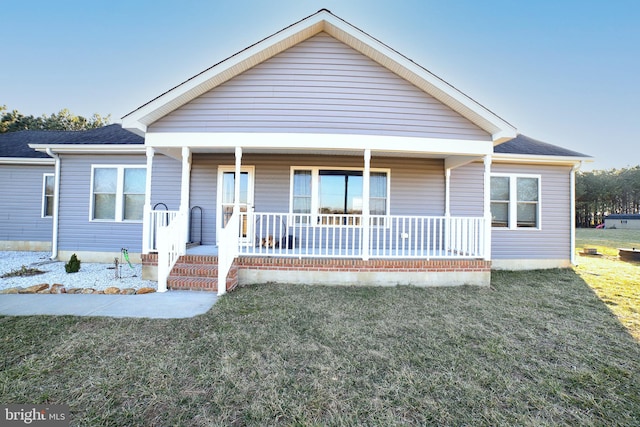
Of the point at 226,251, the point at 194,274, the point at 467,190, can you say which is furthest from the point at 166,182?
the point at 467,190

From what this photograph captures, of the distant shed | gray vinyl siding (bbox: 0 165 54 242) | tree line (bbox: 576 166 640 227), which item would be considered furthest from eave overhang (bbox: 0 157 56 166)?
tree line (bbox: 576 166 640 227)

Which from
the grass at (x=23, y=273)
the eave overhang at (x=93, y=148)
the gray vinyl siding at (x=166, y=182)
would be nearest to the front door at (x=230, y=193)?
the gray vinyl siding at (x=166, y=182)

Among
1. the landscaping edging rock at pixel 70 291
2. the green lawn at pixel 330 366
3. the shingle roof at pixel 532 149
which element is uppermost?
the shingle roof at pixel 532 149

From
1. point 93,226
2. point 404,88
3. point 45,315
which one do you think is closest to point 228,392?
point 45,315

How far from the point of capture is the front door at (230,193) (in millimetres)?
7391

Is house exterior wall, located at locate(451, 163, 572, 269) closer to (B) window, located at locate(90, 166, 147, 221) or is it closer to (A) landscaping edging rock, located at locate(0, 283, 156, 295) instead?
(A) landscaping edging rock, located at locate(0, 283, 156, 295)

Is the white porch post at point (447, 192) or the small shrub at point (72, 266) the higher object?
the white porch post at point (447, 192)

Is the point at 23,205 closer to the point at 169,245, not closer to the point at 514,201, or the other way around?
the point at 169,245

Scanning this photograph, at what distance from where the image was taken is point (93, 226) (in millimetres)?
7938

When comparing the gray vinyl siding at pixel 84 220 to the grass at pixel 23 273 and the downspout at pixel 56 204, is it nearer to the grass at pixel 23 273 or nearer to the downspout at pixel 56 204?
the downspout at pixel 56 204

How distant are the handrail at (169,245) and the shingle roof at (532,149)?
894 centimetres

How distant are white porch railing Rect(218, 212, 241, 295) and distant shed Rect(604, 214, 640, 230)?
4283 centimetres

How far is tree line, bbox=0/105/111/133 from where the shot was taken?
21938mm

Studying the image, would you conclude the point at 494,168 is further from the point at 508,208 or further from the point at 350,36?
the point at 350,36
